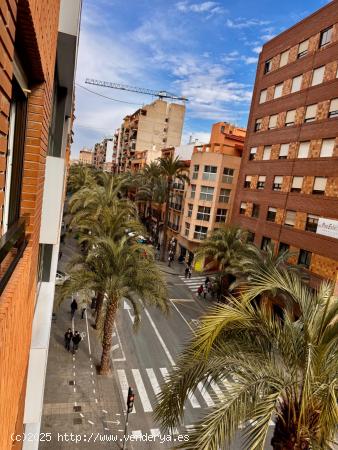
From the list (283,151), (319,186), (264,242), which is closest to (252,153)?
(283,151)

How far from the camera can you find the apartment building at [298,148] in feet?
66.5

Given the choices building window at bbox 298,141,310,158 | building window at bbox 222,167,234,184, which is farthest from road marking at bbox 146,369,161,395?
building window at bbox 222,167,234,184

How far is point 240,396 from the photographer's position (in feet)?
15.6

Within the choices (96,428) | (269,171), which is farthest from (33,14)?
(269,171)

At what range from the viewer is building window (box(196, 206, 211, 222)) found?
117ft

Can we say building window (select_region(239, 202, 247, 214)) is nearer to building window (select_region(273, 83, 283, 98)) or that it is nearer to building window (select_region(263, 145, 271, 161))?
building window (select_region(263, 145, 271, 161))

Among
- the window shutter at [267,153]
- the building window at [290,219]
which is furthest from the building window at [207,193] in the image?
the building window at [290,219]

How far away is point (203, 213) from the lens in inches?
1411

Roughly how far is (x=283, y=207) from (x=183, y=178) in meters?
14.4

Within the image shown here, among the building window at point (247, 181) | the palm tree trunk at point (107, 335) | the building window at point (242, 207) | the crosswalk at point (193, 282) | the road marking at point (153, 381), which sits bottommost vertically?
the crosswalk at point (193, 282)

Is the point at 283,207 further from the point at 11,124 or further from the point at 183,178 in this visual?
the point at 11,124

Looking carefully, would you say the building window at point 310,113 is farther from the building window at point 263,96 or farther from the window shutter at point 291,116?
the building window at point 263,96

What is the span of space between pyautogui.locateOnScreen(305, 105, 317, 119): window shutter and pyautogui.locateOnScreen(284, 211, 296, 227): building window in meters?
6.37

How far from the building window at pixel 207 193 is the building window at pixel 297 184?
12.7 meters
